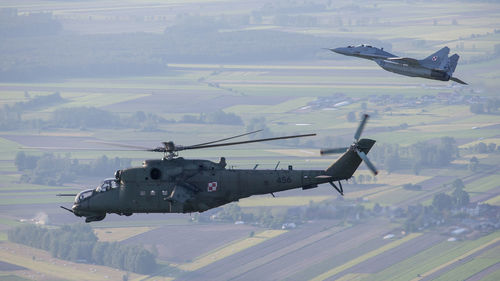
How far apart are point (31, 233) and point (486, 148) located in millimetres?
84386

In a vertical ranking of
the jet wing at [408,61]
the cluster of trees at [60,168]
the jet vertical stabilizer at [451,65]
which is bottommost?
the jet vertical stabilizer at [451,65]

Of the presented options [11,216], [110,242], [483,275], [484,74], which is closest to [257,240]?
[110,242]

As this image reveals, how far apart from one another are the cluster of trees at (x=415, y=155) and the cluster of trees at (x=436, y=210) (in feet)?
66.5

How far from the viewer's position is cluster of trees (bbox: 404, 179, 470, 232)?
129000 millimetres

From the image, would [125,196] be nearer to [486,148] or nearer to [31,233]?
[31,233]

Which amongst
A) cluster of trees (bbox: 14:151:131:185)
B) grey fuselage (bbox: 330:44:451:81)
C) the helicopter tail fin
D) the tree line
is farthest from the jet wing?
cluster of trees (bbox: 14:151:131:185)

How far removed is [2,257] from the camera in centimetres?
12256

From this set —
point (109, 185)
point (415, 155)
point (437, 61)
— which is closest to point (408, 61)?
point (437, 61)

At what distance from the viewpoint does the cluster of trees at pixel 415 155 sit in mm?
164500

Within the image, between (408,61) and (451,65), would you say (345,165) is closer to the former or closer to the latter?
(408,61)

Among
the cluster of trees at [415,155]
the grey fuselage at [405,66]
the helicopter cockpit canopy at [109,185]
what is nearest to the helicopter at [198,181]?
the helicopter cockpit canopy at [109,185]

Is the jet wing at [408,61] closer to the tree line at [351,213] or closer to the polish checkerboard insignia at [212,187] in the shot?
the polish checkerboard insignia at [212,187]

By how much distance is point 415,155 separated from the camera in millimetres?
169500

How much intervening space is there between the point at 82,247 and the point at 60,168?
158ft
